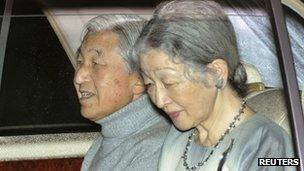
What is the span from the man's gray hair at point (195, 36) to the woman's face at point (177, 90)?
0.11ft

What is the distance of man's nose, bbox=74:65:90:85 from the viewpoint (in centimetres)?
232

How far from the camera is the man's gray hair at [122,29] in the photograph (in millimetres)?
2213

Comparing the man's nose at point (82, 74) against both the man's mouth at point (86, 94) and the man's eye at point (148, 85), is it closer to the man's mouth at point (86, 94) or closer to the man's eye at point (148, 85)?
the man's mouth at point (86, 94)

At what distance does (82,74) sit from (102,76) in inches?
3.6

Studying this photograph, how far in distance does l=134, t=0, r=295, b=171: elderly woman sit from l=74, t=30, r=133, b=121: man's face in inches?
7.7

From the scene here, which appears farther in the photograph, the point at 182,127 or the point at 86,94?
the point at 86,94

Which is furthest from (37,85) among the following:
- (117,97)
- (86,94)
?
(117,97)

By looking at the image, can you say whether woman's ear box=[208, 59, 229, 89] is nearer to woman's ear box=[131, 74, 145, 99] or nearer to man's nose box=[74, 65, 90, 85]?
woman's ear box=[131, 74, 145, 99]

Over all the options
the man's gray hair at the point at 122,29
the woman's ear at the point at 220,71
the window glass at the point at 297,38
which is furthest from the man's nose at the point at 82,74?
the window glass at the point at 297,38

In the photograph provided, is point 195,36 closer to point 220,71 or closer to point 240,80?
point 220,71

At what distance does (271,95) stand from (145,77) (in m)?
0.45

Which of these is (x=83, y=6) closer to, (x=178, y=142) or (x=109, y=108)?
(x=109, y=108)

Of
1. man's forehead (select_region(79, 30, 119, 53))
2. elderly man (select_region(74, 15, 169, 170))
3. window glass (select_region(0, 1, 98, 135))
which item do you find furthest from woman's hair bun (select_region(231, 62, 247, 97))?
window glass (select_region(0, 1, 98, 135))

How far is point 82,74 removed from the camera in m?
2.32
